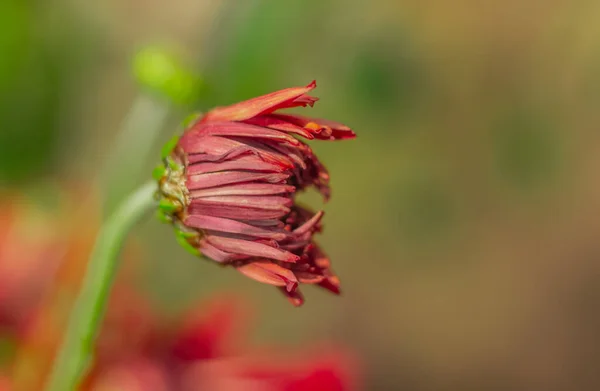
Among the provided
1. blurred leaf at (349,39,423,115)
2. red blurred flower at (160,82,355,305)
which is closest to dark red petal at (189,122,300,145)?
red blurred flower at (160,82,355,305)

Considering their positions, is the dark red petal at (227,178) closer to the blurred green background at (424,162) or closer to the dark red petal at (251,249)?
the dark red petal at (251,249)

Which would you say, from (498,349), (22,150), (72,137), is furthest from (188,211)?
(498,349)

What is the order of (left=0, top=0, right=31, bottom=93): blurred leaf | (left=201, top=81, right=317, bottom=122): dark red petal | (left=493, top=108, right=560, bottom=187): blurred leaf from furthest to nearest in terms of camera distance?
(left=493, top=108, right=560, bottom=187): blurred leaf, (left=0, top=0, right=31, bottom=93): blurred leaf, (left=201, top=81, right=317, bottom=122): dark red petal

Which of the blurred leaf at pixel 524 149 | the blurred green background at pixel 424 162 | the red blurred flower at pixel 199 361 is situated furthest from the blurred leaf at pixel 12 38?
the blurred leaf at pixel 524 149

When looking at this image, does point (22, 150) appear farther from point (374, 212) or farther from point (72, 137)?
point (374, 212)

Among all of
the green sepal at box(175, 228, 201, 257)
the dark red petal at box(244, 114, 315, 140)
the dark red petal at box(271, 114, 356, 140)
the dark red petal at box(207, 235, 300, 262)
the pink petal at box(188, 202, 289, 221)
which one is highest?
the dark red petal at box(271, 114, 356, 140)

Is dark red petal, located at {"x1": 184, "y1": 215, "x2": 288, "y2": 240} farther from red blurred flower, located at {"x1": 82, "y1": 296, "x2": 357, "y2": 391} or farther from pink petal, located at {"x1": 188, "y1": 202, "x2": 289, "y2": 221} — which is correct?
red blurred flower, located at {"x1": 82, "y1": 296, "x2": 357, "y2": 391}
